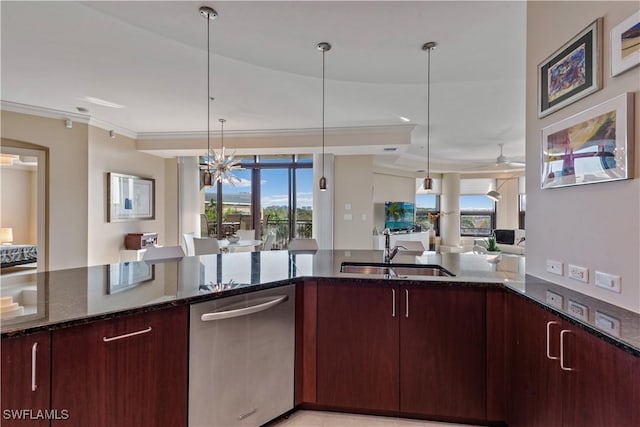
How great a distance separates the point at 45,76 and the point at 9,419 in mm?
3657

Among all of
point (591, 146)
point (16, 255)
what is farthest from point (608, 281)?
point (16, 255)

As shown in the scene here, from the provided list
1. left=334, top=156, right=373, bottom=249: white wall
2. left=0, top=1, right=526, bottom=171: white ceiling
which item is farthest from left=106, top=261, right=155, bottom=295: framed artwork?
left=334, top=156, right=373, bottom=249: white wall

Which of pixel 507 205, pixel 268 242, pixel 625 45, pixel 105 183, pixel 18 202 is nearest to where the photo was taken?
pixel 625 45

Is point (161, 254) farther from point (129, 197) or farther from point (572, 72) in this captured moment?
point (129, 197)

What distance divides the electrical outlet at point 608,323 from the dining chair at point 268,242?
5533mm

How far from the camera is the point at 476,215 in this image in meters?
10.7

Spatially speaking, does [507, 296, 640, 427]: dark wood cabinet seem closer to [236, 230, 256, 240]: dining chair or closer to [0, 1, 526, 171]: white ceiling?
[0, 1, 526, 171]: white ceiling

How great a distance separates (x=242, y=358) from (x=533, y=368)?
4.79 ft

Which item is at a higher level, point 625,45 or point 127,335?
point 625,45

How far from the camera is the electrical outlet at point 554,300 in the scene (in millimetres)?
1332

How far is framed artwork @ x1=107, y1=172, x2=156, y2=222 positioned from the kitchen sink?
4.56 meters

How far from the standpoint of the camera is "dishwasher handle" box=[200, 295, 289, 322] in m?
1.53

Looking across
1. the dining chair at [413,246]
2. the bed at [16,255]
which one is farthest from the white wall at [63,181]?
the dining chair at [413,246]

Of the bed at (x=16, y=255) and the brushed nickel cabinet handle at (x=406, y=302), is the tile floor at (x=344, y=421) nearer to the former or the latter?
the brushed nickel cabinet handle at (x=406, y=302)
